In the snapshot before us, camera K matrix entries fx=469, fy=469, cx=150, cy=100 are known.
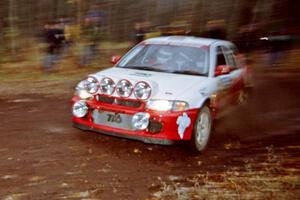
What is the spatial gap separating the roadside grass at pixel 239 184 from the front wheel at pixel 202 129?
2.22 ft

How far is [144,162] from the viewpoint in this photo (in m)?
6.27

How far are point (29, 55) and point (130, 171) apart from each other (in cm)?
1198

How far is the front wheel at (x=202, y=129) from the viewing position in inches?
254

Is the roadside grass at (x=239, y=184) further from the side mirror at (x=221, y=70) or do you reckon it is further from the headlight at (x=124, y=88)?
the side mirror at (x=221, y=70)

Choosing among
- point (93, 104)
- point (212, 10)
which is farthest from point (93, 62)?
point (93, 104)

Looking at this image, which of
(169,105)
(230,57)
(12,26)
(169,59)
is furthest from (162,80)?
(12,26)

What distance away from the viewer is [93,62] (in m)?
15.7

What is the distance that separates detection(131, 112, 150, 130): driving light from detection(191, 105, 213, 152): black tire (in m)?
0.67

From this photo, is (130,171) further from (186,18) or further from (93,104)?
(186,18)

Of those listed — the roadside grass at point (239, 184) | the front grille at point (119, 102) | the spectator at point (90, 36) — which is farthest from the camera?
the spectator at point (90, 36)

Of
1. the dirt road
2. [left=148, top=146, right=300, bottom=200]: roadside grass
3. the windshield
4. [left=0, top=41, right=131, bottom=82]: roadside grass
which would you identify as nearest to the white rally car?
the windshield

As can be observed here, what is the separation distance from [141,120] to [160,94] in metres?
0.43

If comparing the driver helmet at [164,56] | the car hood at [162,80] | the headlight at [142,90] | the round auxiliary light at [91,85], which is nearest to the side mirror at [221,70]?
the car hood at [162,80]

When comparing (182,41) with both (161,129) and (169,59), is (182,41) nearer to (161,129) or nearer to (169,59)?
(169,59)
